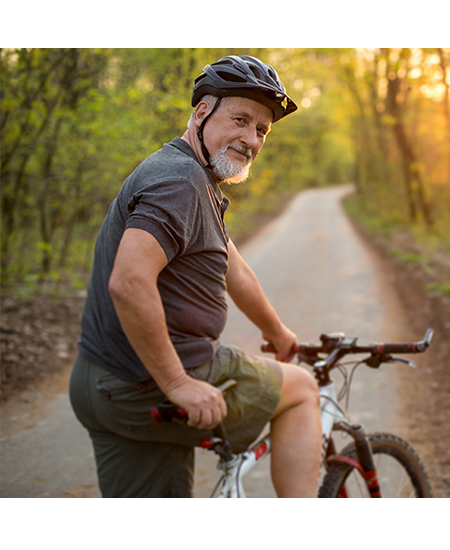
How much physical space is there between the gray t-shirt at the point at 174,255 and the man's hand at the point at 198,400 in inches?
5.6

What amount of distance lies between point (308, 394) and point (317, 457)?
239 mm

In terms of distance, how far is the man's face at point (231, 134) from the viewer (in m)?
1.74

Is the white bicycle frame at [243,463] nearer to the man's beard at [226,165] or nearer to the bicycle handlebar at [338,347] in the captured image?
the bicycle handlebar at [338,347]

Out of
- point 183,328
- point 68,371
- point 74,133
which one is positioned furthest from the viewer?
point 74,133

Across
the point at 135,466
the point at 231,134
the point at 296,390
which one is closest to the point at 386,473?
the point at 296,390

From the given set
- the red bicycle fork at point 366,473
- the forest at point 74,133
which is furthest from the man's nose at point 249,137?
the forest at point 74,133

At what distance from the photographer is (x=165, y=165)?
156cm

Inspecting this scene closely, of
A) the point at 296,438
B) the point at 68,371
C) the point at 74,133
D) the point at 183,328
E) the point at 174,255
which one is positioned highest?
the point at 74,133

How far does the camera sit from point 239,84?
1.70 m

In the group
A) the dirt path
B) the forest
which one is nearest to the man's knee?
the dirt path

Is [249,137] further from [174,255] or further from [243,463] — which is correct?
[243,463]

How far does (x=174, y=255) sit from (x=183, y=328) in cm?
31
